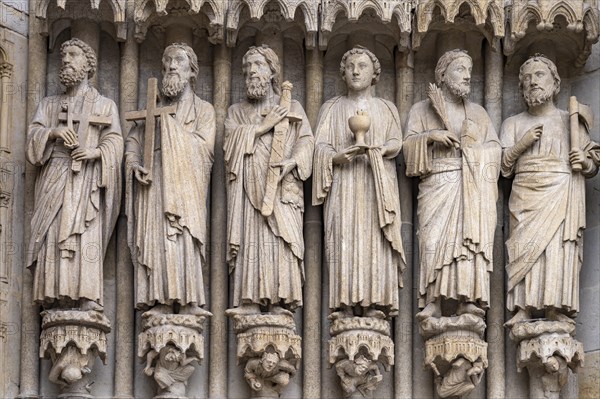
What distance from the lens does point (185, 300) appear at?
15.2 m

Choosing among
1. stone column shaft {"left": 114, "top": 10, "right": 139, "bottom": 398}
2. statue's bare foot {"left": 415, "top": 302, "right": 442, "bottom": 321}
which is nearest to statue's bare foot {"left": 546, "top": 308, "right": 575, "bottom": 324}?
statue's bare foot {"left": 415, "top": 302, "right": 442, "bottom": 321}

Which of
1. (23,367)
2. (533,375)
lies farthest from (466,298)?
(23,367)

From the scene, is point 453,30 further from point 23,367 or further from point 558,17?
point 23,367

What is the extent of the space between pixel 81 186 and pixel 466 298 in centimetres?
256

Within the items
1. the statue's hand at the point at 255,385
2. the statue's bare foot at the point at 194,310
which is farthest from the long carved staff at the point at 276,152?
the statue's hand at the point at 255,385

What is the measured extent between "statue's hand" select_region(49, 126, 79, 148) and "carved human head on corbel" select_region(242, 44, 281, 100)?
46.8 inches

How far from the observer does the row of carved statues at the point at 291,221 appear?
50.0 feet

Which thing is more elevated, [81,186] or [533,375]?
[81,186]

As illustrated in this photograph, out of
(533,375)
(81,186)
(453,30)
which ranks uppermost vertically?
(453,30)

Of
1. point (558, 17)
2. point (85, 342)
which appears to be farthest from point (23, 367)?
point (558, 17)

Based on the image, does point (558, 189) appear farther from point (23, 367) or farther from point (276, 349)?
point (23, 367)

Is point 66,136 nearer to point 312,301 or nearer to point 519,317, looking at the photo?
point 312,301

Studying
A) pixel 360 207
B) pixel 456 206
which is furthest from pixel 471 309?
pixel 360 207

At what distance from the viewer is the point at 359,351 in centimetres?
1527
